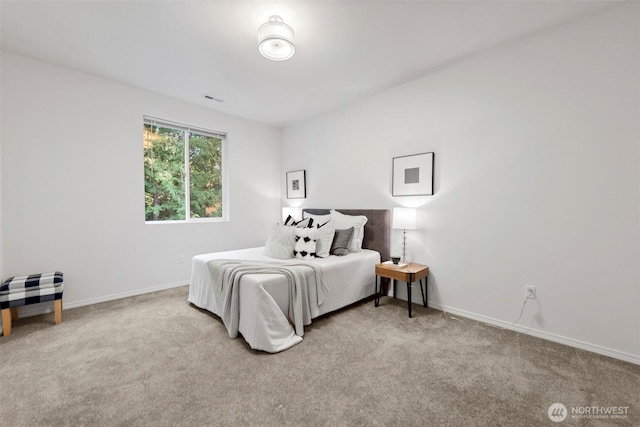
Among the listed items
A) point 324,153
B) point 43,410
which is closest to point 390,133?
point 324,153

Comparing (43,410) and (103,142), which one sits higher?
(103,142)

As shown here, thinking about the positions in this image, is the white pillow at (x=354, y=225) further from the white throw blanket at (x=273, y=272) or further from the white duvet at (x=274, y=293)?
the white throw blanket at (x=273, y=272)

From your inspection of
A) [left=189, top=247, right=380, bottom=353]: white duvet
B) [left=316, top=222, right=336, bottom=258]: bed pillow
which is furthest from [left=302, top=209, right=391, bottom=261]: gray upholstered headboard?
[left=316, top=222, right=336, bottom=258]: bed pillow

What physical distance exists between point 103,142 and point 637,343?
17.5ft

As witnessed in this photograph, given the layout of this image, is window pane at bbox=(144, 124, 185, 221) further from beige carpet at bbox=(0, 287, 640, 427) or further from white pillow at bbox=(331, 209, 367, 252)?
white pillow at bbox=(331, 209, 367, 252)

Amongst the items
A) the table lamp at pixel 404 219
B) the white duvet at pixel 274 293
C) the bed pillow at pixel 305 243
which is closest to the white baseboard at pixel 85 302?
the white duvet at pixel 274 293

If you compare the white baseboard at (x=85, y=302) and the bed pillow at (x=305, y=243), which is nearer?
the white baseboard at (x=85, y=302)

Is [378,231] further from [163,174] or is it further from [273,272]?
[163,174]

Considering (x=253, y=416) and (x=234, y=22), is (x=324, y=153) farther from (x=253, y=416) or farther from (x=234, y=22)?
(x=253, y=416)

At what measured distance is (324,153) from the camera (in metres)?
4.28

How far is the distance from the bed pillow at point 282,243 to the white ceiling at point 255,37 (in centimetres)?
178

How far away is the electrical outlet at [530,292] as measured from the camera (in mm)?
2398

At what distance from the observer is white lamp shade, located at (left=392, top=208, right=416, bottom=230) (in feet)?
9.73

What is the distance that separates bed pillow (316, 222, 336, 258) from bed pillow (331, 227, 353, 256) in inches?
2.6
